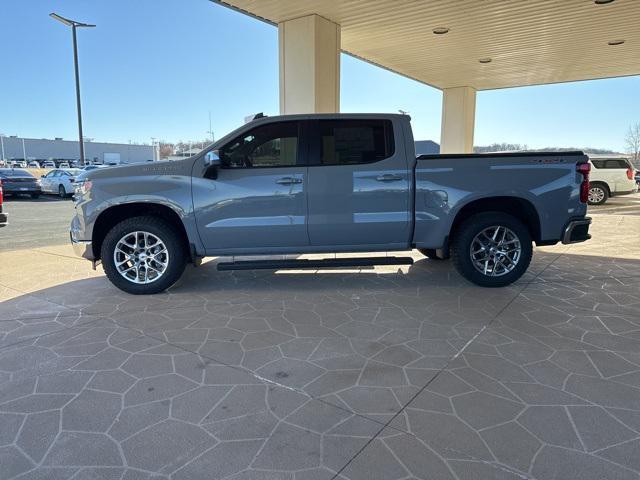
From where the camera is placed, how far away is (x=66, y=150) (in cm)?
9088

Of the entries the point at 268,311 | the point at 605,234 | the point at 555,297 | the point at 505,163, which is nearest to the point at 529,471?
the point at 268,311

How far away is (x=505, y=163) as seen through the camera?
5191 millimetres

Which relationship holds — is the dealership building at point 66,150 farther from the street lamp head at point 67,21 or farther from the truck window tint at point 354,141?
the truck window tint at point 354,141

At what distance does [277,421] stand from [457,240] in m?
3.47

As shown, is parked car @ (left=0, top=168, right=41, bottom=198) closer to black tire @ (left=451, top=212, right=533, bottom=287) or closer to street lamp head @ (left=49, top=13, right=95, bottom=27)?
street lamp head @ (left=49, top=13, right=95, bottom=27)

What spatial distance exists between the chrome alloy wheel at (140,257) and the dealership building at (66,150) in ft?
266

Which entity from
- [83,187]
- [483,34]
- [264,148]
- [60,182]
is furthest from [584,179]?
[60,182]

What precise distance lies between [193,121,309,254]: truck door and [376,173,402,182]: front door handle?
828 mm

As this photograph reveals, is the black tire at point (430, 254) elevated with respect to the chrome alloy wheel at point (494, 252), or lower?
lower

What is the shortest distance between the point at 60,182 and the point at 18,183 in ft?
6.32

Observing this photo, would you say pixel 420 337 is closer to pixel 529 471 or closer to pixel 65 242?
pixel 529 471

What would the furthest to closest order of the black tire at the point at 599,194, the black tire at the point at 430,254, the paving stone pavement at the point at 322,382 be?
the black tire at the point at 599,194 < the black tire at the point at 430,254 < the paving stone pavement at the point at 322,382

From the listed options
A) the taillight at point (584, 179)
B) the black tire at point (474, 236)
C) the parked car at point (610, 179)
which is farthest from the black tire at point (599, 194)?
the black tire at point (474, 236)

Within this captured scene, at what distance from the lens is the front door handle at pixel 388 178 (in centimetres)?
515
